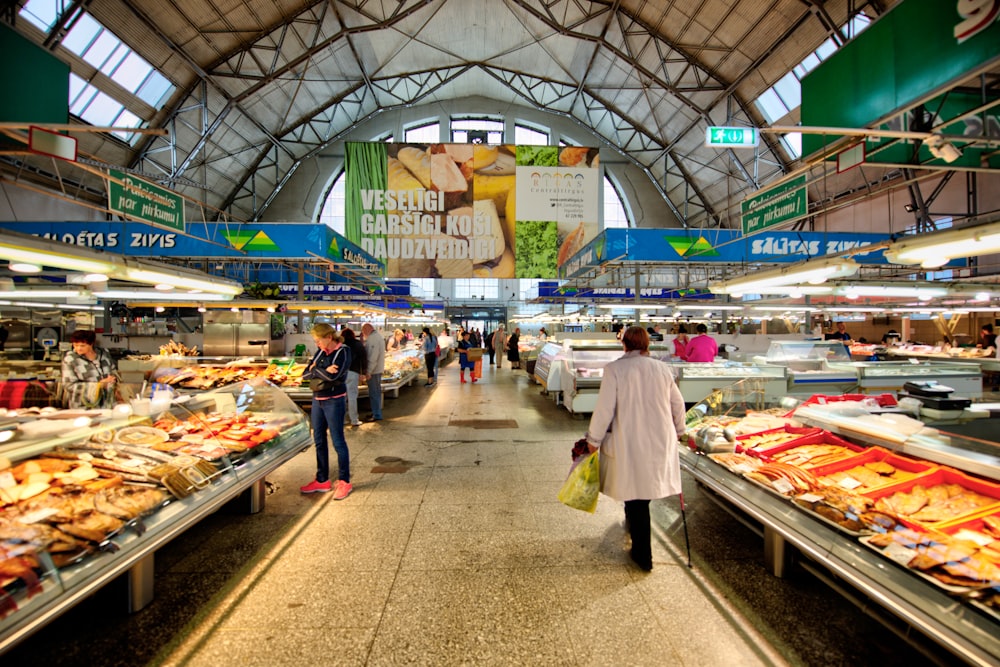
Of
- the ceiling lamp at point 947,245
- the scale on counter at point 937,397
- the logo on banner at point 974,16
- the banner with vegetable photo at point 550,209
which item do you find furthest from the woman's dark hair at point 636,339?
the banner with vegetable photo at point 550,209

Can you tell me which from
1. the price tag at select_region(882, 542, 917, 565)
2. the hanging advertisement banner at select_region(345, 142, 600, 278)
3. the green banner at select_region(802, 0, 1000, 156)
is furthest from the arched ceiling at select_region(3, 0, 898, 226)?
the price tag at select_region(882, 542, 917, 565)

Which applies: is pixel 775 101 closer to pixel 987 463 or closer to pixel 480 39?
pixel 480 39

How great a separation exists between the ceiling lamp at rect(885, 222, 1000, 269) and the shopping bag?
8.78 feet

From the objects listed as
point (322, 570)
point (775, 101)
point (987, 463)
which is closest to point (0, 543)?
point (322, 570)

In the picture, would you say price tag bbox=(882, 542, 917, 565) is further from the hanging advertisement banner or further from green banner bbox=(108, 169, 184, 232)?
the hanging advertisement banner

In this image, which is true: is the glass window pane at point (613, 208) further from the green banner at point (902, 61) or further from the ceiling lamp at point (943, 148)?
the ceiling lamp at point (943, 148)

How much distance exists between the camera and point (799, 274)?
4469mm

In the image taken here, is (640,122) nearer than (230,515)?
No

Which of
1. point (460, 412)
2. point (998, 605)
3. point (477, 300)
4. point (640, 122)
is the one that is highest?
point (640, 122)

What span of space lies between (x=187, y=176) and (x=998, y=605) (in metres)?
21.9

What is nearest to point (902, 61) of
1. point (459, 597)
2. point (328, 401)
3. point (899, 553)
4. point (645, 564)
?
point (899, 553)

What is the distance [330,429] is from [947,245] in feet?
16.6

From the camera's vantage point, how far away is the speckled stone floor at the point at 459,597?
7.48 feet

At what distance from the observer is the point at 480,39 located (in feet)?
61.9
